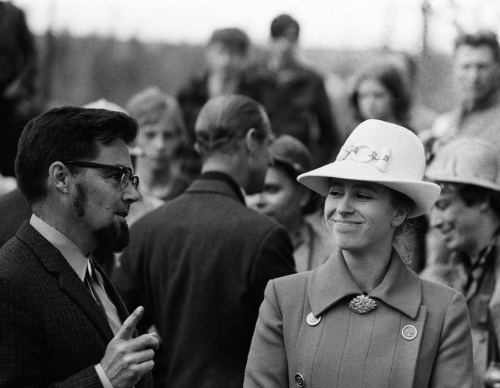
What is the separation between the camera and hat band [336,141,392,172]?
11.7 ft

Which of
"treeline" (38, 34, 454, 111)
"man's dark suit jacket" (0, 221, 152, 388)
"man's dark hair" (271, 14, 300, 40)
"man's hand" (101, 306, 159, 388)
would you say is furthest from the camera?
"treeline" (38, 34, 454, 111)

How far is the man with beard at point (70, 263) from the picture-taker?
125 inches

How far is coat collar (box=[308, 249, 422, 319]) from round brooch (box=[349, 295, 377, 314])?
22mm

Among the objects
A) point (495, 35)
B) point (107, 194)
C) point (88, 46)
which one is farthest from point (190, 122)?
point (107, 194)

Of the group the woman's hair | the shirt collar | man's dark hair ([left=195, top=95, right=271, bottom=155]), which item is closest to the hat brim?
the shirt collar

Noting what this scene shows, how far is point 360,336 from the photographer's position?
137 inches

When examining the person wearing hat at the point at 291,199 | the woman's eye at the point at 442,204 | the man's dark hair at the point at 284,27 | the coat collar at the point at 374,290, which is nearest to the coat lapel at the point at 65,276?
the coat collar at the point at 374,290

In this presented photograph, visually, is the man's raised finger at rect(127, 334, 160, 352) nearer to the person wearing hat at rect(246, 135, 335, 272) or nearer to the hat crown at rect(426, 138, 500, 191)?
the hat crown at rect(426, 138, 500, 191)

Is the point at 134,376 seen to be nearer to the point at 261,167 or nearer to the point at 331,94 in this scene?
the point at 261,167

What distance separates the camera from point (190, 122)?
7828mm

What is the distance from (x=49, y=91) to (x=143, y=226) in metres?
4.31

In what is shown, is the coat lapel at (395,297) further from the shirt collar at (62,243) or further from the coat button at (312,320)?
the shirt collar at (62,243)

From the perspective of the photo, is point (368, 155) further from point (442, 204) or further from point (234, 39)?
point (234, 39)

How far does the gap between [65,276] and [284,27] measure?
384 cm
